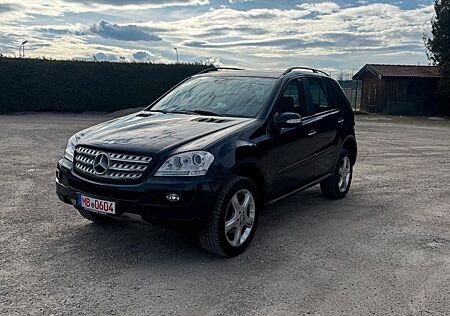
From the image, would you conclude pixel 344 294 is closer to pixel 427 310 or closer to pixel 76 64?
pixel 427 310

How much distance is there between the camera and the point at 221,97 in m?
5.39

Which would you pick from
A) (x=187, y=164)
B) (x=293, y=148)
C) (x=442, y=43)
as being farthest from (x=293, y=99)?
(x=442, y=43)

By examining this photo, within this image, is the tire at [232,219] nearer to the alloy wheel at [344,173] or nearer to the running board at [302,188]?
the running board at [302,188]

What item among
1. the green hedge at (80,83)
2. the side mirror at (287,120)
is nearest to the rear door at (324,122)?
the side mirror at (287,120)

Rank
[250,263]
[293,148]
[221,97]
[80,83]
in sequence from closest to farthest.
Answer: [250,263], [293,148], [221,97], [80,83]

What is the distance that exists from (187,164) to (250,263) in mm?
1128

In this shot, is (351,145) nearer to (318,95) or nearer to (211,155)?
Answer: (318,95)

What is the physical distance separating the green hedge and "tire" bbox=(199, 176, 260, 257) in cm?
1976

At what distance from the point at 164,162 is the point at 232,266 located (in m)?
1.15

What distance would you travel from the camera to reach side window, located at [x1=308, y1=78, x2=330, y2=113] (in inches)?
235

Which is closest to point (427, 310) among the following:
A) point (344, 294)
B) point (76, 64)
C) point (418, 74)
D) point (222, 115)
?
point (344, 294)

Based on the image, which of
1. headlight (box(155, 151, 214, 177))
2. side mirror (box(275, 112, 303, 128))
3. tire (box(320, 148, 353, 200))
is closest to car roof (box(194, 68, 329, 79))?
side mirror (box(275, 112, 303, 128))

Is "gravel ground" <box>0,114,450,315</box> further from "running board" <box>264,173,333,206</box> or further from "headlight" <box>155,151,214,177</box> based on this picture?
"headlight" <box>155,151,214,177</box>

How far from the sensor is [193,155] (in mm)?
4027
